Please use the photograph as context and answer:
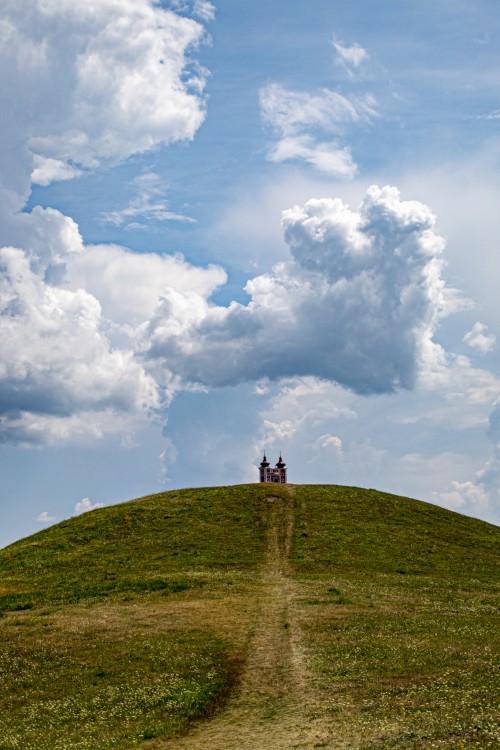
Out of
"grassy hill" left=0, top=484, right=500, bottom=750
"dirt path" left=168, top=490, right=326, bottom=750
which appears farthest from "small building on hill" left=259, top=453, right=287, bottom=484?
"dirt path" left=168, top=490, right=326, bottom=750

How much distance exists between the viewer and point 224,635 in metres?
38.6

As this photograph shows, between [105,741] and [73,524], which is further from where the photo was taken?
[73,524]

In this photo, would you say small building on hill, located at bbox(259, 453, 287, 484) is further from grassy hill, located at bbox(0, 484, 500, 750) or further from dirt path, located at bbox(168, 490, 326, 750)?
dirt path, located at bbox(168, 490, 326, 750)

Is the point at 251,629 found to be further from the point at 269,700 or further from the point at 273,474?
the point at 273,474

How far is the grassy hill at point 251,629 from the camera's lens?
2494cm

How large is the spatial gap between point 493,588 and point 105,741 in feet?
129

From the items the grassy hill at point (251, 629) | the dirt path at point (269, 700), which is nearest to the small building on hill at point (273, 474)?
the grassy hill at point (251, 629)

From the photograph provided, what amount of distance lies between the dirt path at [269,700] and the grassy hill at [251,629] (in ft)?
0.39

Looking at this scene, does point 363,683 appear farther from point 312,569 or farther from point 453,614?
point 312,569

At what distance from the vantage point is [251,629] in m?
39.7

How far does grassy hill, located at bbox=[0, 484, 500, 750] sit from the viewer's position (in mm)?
24938

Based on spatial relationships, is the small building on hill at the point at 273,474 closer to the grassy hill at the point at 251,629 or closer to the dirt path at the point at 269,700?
the grassy hill at the point at 251,629

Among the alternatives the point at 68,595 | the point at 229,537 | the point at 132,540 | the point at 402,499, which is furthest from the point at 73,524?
the point at 402,499

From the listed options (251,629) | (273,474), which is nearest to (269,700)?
(251,629)
